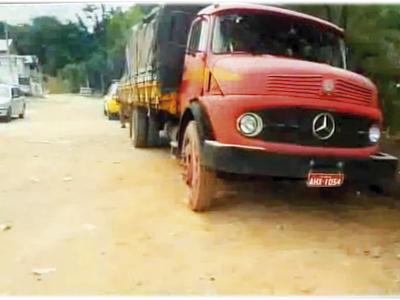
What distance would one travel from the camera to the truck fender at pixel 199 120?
77.3 inches

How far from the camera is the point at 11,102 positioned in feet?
6.62

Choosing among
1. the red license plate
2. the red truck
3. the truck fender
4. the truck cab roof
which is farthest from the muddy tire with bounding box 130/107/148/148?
the red license plate

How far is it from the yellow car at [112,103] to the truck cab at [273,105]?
18 cm

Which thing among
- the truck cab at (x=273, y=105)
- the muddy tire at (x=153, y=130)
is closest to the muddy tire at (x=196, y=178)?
the truck cab at (x=273, y=105)

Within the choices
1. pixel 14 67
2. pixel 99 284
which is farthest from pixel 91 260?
pixel 14 67

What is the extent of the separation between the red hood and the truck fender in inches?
3.3

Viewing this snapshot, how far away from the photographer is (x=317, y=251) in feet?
6.46

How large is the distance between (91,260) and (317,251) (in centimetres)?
60

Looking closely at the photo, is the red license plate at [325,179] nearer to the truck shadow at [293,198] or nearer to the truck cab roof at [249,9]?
the truck shadow at [293,198]

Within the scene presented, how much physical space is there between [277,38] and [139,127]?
0.46 metres

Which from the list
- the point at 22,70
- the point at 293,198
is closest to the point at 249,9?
the point at 293,198

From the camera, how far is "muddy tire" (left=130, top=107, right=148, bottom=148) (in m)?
2.08

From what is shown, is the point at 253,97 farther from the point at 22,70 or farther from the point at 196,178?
the point at 22,70

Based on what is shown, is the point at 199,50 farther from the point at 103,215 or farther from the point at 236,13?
the point at 103,215
